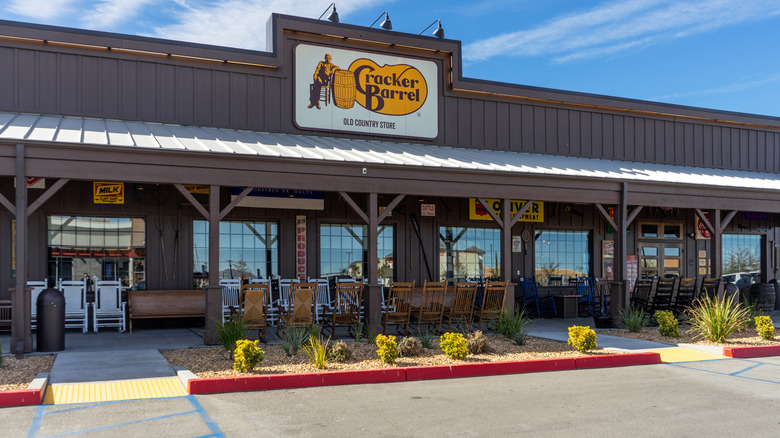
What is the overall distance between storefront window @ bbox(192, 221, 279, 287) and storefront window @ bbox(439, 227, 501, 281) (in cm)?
406

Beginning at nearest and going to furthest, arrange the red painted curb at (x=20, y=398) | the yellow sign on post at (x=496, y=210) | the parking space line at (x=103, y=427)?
the parking space line at (x=103, y=427), the red painted curb at (x=20, y=398), the yellow sign on post at (x=496, y=210)

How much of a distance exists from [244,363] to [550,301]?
34.2ft

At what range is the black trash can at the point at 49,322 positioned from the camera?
32.9 feet

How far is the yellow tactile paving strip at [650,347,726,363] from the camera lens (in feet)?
33.7

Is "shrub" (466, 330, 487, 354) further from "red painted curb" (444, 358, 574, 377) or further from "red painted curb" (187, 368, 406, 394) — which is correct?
"red painted curb" (187, 368, 406, 394)

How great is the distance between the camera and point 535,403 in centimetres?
726

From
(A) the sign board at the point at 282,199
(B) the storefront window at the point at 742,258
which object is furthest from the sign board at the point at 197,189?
(B) the storefront window at the point at 742,258

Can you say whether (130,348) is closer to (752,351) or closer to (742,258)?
(752,351)

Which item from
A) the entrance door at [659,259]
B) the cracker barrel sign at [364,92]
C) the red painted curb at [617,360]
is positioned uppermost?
the cracker barrel sign at [364,92]

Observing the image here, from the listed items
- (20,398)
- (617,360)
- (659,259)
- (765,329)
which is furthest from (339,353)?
(659,259)

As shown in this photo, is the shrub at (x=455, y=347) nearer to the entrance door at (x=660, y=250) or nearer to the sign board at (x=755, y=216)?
the entrance door at (x=660, y=250)

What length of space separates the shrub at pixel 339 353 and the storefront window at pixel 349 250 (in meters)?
5.96

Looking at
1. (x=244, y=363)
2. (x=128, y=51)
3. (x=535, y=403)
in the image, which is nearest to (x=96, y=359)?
(x=244, y=363)

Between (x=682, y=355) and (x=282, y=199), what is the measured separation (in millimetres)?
8158
